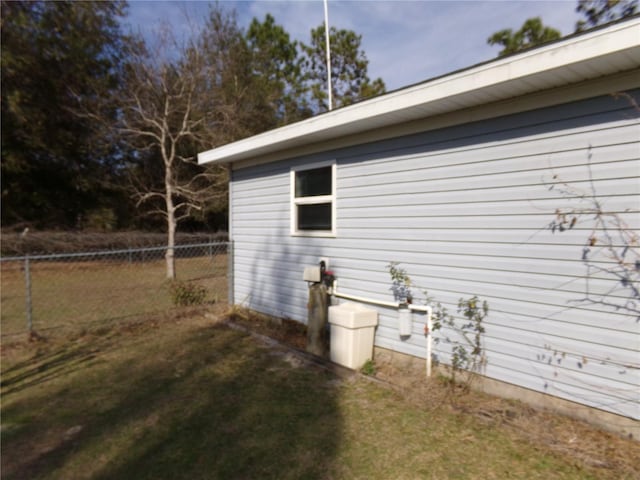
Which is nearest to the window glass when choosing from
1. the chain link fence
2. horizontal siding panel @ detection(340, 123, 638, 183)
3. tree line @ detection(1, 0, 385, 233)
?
horizontal siding panel @ detection(340, 123, 638, 183)

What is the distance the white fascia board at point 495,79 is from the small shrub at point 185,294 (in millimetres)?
3830

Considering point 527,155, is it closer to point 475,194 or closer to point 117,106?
point 475,194

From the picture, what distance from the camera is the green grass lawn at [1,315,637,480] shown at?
2443 mm

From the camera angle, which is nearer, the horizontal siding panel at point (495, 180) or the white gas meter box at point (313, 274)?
the horizontal siding panel at point (495, 180)

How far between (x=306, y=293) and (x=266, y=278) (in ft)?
3.55

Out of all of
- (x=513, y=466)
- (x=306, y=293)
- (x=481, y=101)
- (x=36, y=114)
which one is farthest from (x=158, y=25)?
(x=513, y=466)

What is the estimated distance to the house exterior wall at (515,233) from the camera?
2680mm

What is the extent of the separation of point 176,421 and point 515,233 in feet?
10.5

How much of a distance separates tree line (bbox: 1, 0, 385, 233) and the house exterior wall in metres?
8.50

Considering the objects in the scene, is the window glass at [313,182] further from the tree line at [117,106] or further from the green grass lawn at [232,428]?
the tree line at [117,106]

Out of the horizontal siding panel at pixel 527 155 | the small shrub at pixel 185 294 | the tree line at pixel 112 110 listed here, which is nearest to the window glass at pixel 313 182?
the horizontal siding panel at pixel 527 155

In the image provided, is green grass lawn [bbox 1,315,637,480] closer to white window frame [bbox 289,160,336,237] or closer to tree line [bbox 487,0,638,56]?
white window frame [bbox 289,160,336,237]

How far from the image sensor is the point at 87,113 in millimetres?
13016

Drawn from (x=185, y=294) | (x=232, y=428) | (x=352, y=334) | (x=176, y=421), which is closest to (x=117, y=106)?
(x=185, y=294)
